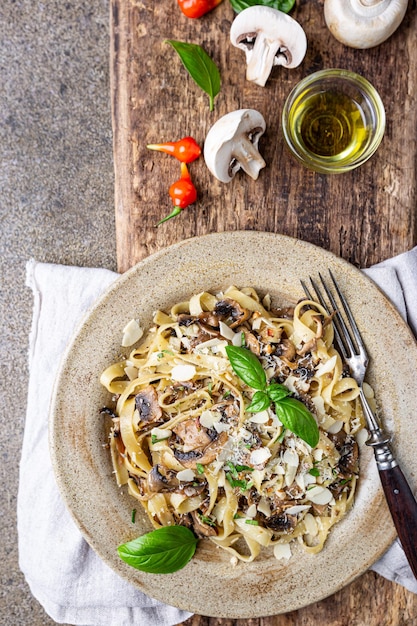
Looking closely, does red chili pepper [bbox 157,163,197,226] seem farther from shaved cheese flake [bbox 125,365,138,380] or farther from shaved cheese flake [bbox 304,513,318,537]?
shaved cheese flake [bbox 304,513,318,537]

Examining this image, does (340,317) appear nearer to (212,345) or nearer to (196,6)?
(212,345)

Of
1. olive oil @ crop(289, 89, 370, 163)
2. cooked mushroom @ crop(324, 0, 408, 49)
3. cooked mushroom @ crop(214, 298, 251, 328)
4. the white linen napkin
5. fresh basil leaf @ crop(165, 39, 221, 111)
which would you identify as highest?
cooked mushroom @ crop(324, 0, 408, 49)

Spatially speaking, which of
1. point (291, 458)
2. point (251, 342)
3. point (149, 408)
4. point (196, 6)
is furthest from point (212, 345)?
point (196, 6)

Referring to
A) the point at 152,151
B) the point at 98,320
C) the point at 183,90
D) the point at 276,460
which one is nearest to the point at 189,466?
the point at 276,460

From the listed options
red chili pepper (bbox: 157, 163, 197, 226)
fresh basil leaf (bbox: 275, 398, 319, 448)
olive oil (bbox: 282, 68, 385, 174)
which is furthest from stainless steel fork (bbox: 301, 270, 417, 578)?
red chili pepper (bbox: 157, 163, 197, 226)

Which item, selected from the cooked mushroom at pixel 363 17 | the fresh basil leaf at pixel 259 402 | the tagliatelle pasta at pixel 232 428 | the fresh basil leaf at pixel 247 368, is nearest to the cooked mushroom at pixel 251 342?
the tagliatelle pasta at pixel 232 428
